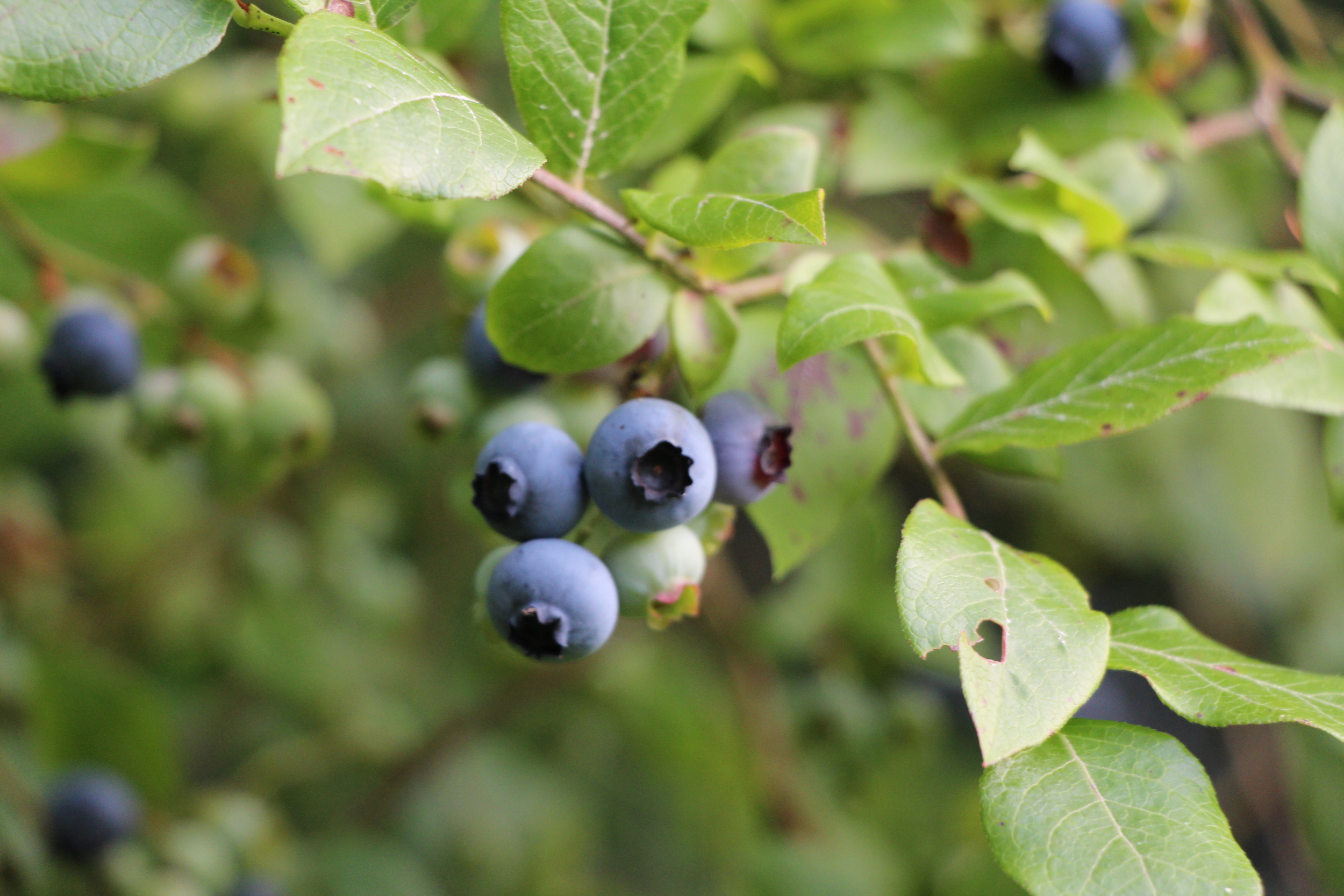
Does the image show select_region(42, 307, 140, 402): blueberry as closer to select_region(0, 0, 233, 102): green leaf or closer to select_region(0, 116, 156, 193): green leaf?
select_region(0, 116, 156, 193): green leaf

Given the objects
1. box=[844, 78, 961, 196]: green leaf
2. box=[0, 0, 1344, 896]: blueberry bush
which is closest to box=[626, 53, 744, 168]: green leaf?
box=[0, 0, 1344, 896]: blueberry bush

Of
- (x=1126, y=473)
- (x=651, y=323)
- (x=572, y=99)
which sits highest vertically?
(x=572, y=99)

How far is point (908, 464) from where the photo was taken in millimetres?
1919

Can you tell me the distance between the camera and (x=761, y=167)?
0.68 metres

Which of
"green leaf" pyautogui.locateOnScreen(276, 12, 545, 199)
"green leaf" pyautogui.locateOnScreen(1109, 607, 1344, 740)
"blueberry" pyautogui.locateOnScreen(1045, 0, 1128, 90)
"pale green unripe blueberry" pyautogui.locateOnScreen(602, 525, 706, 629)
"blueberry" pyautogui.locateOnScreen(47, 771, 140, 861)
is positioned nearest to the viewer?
"green leaf" pyautogui.locateOnScreen(276, 12, 545, 199)

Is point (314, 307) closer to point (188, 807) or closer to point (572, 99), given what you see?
point (188, 807)

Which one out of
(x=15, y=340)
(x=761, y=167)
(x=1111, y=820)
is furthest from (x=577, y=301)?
(x=15, y=340)

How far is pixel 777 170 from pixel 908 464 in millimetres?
1320

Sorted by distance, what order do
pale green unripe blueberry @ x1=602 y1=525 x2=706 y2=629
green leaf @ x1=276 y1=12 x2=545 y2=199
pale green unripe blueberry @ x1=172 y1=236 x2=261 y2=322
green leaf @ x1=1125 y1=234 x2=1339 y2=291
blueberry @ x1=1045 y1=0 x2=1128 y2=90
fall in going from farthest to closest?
pale green unripe blueberry @ x1=172 y1=236 x2=261 y2=322, blueberry @ x1=1045 y1=0 x2=1128 y2=90, green leaf @ x1=1125 y1=234 x2=1339 y2=291, pale green unripe blueberry @ x1=602 y1=525 x2=706 y2=629, green leaf @ x1=276 y1=12 x2=545 y2=199

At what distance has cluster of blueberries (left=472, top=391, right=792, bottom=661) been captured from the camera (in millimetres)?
589

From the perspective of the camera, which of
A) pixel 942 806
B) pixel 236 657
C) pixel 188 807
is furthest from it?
pixel 942 806

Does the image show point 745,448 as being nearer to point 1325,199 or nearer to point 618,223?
point 618,223

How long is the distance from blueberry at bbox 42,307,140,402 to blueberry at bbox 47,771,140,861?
56 centimetres

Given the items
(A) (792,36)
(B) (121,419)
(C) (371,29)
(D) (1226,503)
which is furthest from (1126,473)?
(B) (121,419)
